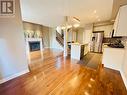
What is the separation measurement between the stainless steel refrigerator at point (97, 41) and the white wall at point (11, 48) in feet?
18.3

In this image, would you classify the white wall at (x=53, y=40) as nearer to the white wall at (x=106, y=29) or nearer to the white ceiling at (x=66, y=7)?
the white wall at (x=106, y=29)

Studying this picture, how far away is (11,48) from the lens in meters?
2.09

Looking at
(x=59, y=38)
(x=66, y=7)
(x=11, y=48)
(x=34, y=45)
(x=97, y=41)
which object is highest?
(x=66, y=7)

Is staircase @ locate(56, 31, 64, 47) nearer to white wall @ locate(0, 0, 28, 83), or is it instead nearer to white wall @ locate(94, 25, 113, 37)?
white wall @ locate(94, 25, 113, 37)

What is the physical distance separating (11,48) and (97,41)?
19.5 ft

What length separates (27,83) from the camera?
6.51 ft

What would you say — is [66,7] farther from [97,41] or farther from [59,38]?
[59,38]

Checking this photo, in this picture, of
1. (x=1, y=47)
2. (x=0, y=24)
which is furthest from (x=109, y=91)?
(x=0, y=24)

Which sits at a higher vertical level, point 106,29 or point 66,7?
point 66,7

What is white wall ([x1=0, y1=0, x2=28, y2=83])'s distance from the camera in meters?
1.93

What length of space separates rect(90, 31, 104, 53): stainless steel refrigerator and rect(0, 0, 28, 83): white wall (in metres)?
5.58

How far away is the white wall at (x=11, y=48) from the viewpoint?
76.0 inches

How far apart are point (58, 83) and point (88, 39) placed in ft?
18.3

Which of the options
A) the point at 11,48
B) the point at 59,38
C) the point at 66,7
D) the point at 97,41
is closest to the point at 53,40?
the point at 59,38
